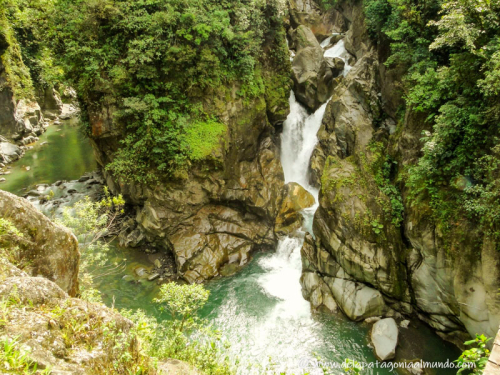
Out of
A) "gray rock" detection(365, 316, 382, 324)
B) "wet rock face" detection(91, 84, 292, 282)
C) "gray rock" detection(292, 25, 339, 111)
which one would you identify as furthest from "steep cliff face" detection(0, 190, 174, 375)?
"gray rock" detection(292, 25, 339, 111)

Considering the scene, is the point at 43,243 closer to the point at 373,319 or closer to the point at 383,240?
the point at 383,240

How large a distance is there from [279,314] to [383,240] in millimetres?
5558

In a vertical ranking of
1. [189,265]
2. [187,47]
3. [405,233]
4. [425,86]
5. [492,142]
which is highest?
[187,47]

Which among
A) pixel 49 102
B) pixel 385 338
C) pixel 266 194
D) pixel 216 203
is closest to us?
pixel 385 338

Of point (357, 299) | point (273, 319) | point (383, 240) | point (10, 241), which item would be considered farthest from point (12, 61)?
point (357, 299)

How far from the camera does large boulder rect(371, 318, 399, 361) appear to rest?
10.2 metres

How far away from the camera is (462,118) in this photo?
29.2ft

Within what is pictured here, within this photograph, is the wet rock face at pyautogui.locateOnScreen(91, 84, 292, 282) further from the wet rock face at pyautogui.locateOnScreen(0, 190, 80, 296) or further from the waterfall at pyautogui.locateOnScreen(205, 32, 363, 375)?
the wet rock face at pyautogui.locateOnScreen(0, 190, 80, 296)

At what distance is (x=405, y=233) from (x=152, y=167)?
12123 millimetres

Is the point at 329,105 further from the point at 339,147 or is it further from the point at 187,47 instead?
the point at 187,47

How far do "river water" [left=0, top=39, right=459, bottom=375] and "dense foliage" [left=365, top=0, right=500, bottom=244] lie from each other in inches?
213

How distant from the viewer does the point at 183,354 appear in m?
6.34

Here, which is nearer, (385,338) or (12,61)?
(385,338)

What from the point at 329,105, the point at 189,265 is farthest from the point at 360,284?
the point at 329,105
